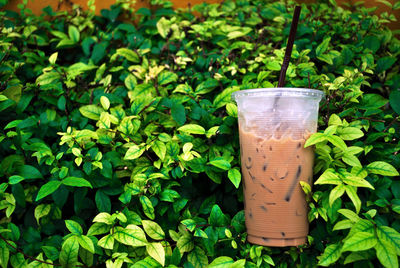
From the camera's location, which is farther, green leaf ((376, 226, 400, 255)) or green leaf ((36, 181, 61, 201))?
green leaf ((36, 181, 61, 201))

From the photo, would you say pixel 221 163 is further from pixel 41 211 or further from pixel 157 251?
pixel 41 211

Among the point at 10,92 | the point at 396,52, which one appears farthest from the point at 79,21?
the point at 396,52

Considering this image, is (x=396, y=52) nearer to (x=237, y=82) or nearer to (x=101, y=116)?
(x=237, y=82)

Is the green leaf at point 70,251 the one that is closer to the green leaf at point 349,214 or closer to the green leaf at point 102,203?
the green leaf at point 102,203

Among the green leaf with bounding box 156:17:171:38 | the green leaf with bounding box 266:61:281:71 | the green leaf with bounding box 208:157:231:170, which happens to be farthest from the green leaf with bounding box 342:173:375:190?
the green leaf with bounding box 156:17:171:38

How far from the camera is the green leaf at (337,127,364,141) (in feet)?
4.81

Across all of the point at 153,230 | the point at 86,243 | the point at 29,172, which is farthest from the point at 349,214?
the point at 29,172

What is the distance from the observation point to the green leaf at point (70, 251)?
1442mm

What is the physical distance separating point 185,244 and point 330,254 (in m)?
0.63

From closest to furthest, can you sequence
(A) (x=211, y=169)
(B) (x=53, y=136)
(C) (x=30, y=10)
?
(A) (x=211, y=169), (B) (x=53, y=136), (C) (x=30, y=10)

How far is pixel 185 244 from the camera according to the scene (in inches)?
58.9

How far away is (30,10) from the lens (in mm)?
2529

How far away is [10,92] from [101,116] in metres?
0.69

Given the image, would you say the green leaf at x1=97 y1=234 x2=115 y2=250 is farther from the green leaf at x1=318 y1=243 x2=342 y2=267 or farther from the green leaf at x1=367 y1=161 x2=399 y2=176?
the green leaf at x1=367 y1=161 x2=399 y2=176
